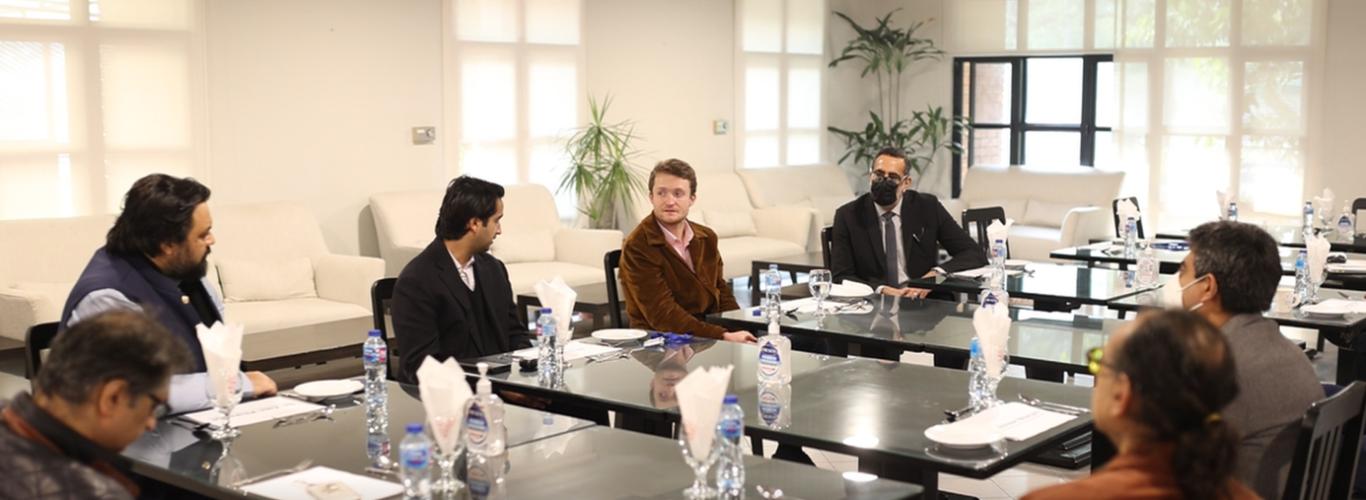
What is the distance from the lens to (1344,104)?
1038 cm

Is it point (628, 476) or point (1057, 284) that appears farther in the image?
point (1057, 284)

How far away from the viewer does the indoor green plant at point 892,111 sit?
40.3 feet

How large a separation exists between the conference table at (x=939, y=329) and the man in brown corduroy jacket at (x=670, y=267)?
148 millimetres

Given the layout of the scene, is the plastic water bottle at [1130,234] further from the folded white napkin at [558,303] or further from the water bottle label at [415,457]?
the water bottle label at [415,457]

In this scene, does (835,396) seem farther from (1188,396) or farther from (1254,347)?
(1188,396)

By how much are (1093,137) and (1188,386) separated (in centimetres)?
1028

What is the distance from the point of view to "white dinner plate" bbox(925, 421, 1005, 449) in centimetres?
305

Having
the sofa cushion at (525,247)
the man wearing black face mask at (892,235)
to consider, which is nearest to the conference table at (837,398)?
the man wearing black face mask at (892,235)

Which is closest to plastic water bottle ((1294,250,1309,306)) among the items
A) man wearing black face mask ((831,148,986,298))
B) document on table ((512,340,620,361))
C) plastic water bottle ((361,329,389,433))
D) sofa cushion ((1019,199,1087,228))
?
man wearing black face mask ((831,148,986,298))

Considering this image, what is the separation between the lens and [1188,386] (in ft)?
6.44

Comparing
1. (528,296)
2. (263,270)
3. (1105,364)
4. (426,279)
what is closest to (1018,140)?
(528,296)

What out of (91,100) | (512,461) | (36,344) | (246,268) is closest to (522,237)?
(246,268)

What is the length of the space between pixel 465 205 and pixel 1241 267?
7.35 ft

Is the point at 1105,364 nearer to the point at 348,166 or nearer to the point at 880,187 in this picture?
the point at 880,187
